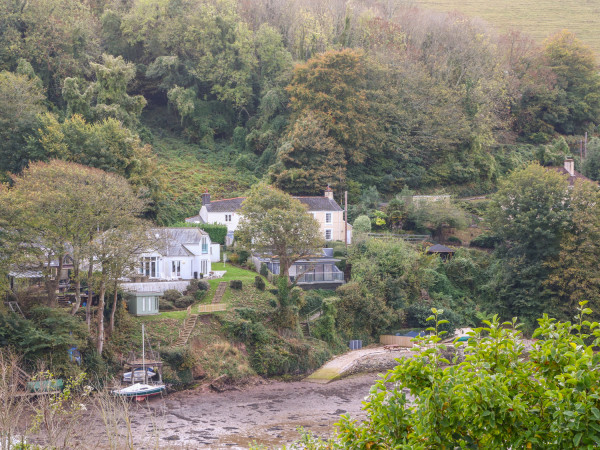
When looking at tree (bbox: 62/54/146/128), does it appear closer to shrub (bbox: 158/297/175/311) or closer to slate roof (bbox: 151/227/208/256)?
slate roof (bbox: 151/227/208/256)

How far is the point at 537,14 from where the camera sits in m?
107

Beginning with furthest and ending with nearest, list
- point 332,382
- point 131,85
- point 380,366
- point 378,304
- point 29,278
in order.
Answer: point 131,85 → point 378,304 → point 380,366 → point 332,382 → point 29,278

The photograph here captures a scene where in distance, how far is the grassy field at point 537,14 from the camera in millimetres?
97188

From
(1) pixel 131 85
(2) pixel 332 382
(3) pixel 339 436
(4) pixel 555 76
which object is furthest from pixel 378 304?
(4) pixel 555 76

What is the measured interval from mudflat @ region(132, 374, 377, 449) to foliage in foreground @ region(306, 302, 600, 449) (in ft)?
46.2

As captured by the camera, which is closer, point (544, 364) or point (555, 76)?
point (544, 364)

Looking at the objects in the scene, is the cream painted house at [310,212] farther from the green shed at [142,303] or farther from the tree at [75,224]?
the tree at [75,224]

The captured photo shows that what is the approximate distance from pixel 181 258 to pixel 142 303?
5.79 metres

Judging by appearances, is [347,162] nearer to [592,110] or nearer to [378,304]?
[378,304]

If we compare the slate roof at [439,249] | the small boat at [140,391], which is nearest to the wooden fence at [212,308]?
the small boat at [140,391]

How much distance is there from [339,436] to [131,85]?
5756cm

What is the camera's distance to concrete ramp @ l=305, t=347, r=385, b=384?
110ft

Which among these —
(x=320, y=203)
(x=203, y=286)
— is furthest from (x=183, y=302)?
(x=320, y=203)

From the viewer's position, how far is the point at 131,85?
200ft
